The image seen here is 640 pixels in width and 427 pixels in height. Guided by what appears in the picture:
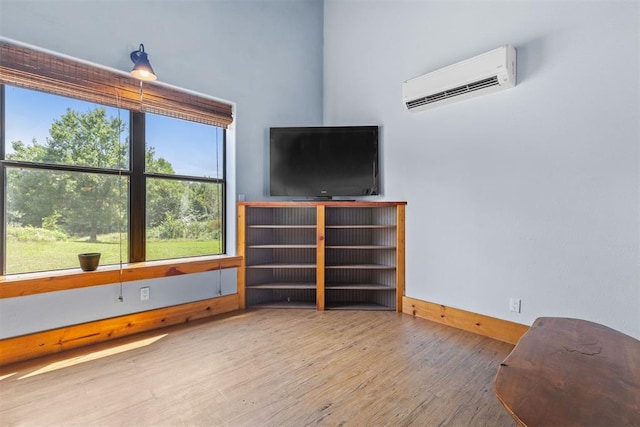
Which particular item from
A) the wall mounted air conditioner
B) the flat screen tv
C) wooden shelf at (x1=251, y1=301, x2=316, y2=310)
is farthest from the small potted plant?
the wall mounted air conditioner

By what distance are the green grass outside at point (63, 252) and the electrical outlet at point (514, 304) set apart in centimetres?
304

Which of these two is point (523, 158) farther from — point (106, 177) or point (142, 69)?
point (106, 177)

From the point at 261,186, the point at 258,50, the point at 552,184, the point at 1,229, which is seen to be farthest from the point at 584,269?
the point at 1,229

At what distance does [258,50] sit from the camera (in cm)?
365

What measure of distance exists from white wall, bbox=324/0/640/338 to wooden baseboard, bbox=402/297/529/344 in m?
0.07

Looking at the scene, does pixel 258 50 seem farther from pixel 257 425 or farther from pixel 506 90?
pixel 257 425

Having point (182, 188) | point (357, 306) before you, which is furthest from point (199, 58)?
point (357, 306)

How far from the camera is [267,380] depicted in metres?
2.04

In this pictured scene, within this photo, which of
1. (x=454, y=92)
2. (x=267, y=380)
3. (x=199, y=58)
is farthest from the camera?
(x=199, y=58)

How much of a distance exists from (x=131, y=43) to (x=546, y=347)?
3.51 meters

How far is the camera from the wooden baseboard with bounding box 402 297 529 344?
262cm

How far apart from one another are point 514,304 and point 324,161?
2257 mm

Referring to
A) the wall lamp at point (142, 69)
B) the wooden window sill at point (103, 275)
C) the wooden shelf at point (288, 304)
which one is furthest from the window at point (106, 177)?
the wooden shelf at point (288, 304)

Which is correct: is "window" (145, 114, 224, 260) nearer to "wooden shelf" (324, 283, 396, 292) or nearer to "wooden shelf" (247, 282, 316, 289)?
"wooden shelf" (247, 282, 316, 289)
